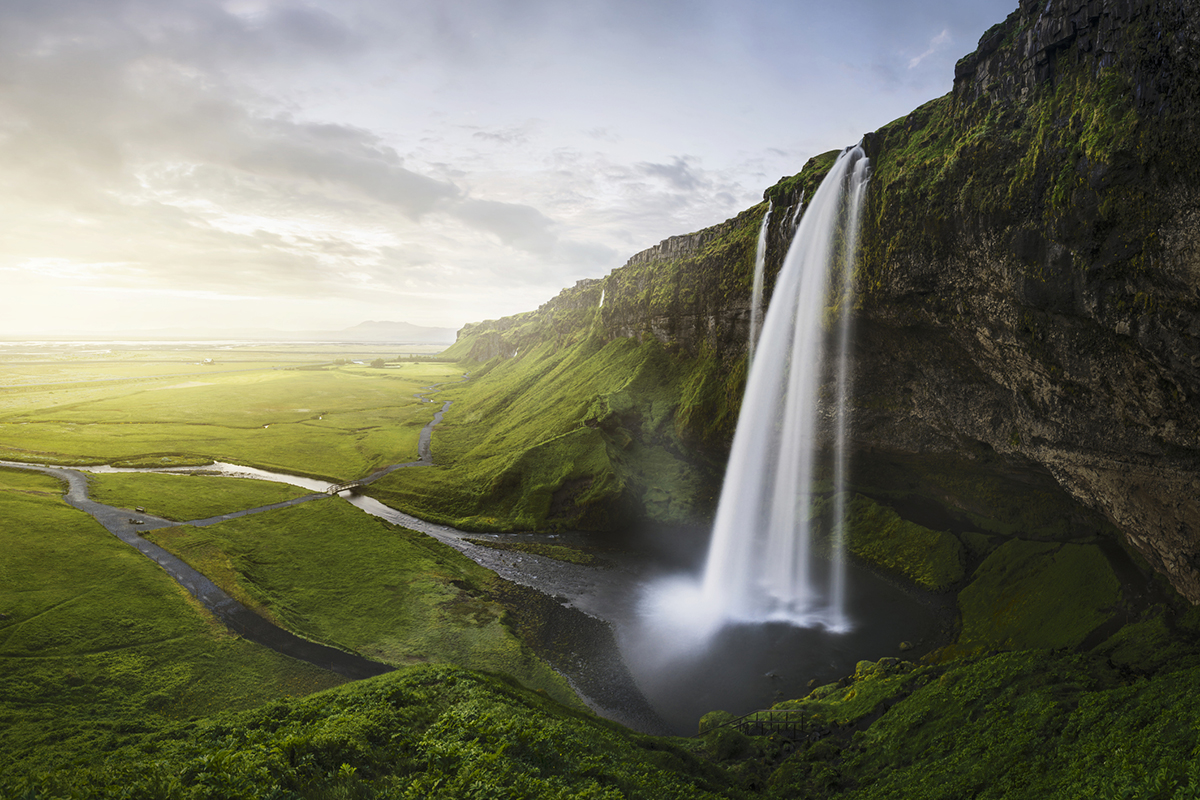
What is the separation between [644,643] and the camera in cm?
3825

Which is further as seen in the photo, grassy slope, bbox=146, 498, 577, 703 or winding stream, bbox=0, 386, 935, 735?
grassy slope, bbox=146, 498, 577, 703

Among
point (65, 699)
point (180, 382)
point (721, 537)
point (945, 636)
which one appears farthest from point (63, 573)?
point (180, 382)

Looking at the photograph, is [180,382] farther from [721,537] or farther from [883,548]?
[883,548]

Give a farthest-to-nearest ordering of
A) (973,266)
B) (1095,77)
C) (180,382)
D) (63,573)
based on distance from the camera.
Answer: (180,382) → (63,573) → (973,266) → (1095,77)

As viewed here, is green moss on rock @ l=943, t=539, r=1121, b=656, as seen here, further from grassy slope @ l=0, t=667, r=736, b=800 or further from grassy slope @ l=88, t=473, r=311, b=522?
grassy slope @ l=88, t=473, r=311, b=522

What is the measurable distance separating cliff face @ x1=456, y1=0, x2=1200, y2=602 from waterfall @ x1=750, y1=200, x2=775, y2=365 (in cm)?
1503

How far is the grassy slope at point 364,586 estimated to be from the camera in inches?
1411

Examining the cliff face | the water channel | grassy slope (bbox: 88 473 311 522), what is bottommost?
the water channel

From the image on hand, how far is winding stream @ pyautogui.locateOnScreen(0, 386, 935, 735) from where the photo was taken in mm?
32375

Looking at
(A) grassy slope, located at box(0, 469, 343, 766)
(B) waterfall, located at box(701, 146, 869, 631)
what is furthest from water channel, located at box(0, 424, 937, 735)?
(B) waterfall, located at box(701, 146, 869, 631)

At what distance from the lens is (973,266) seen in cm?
3531

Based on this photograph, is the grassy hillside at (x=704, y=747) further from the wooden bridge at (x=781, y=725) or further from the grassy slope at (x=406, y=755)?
the wooden bridge at (x=781, y=725)

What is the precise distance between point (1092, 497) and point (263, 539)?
2865 inches

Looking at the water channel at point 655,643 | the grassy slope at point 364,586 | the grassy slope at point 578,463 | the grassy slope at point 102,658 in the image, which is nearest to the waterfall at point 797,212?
the grassy slope at point 578,463
